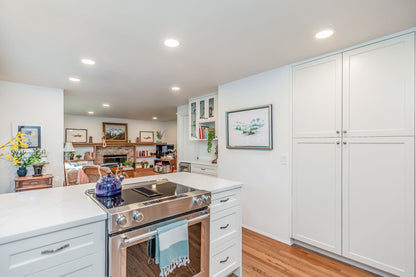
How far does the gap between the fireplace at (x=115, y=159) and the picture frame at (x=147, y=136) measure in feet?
3.63

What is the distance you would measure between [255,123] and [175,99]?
2309 mm

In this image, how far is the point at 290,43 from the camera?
6.60 ft

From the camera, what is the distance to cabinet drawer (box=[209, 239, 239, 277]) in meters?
1.76

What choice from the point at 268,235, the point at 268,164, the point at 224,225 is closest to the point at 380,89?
the point at 268,164

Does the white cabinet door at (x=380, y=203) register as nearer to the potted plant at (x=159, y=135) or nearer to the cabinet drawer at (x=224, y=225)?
the cabinet drawer at (x=224, y=225)

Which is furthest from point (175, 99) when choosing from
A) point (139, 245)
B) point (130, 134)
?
point (130, 134)

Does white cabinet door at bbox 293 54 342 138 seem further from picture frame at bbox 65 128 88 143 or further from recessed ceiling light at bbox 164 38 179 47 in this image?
picture frame at bbox 65 128 88 143

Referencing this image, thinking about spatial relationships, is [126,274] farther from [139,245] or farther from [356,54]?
[356,54]

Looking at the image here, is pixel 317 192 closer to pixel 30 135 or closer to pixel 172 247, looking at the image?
pixel 172 247

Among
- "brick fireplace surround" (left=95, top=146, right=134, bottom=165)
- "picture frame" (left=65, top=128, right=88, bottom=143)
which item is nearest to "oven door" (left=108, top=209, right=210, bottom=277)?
"brick fireplace surround" (left=95, top=146, right=134, bottom=165)

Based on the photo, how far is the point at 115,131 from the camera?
8.24 m

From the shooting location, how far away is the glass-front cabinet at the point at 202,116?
13.1 ft

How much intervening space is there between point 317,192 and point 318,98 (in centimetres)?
111

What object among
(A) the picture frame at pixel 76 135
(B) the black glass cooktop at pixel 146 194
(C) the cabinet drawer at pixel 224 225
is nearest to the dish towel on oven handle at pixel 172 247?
(B) the black glass cooktop at pixel 146 194
